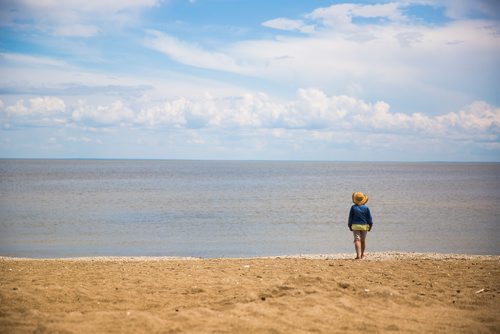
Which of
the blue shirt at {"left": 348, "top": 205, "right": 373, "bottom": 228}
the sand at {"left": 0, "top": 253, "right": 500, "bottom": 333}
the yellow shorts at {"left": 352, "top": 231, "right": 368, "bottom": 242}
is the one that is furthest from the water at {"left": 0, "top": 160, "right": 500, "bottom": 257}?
the sand at {"left": 0, "top": 253, "right": 500, "bottom": 333}

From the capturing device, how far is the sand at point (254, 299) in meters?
6.61

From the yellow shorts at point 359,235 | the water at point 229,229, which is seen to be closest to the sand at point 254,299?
the yellow shorts at point 359,235

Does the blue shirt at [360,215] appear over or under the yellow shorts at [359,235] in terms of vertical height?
over

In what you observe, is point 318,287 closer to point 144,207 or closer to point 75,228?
point 75,228

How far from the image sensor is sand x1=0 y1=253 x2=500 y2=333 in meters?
6.61

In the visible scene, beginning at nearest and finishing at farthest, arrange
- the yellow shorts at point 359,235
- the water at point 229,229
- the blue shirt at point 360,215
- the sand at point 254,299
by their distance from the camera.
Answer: the sand at point 254,299 < the blue shirt at point 360,215 < the yellow shorts at point 359,235 < the water at point 229,229

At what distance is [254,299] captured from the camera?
7.92 metres

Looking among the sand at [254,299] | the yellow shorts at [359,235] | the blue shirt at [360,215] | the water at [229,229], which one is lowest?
the water at [229,229]

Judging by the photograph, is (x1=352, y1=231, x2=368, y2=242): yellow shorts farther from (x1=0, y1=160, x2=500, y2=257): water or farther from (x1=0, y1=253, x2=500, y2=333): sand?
(x1=0, y1=160, x2=500, y2=257): water

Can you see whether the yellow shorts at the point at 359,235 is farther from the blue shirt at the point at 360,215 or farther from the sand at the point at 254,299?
the sand at the point at 254,299

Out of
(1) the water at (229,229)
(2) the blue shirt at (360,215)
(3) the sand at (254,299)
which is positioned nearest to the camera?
(3) the sand at (254,299)

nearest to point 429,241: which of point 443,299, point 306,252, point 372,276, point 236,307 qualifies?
point 306,252

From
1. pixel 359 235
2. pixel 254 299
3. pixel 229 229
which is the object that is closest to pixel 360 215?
pixel 359 235

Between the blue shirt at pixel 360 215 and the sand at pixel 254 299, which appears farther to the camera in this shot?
the blue shirt at pixel 360 215
